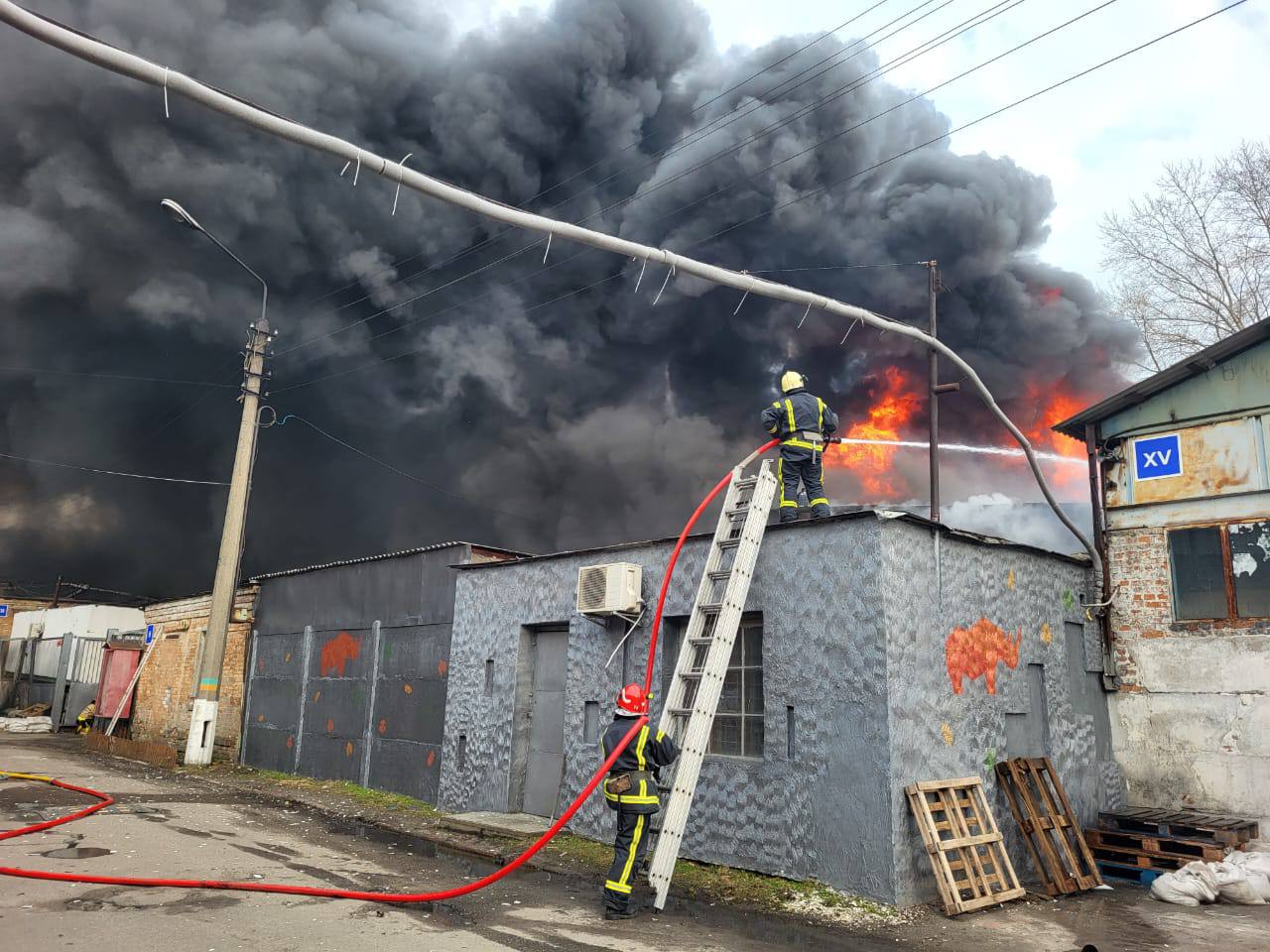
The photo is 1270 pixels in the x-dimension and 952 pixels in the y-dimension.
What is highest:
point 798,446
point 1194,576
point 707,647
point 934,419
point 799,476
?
point 934,419

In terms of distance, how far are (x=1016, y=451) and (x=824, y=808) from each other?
120 feet

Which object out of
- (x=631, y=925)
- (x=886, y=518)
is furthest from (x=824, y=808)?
(x=886, y=518)

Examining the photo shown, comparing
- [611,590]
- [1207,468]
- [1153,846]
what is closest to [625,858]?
[611,590]

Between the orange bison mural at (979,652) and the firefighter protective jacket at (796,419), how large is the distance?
258 cm

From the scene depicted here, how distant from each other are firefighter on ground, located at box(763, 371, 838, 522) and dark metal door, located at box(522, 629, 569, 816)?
3789 mm

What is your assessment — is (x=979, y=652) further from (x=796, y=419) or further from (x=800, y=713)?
(x=796, y=419)

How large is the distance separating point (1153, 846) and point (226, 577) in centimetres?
1654

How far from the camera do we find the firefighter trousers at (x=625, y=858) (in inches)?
284

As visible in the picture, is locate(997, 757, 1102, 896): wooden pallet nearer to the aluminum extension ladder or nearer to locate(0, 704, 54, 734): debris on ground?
the aluminum extension ladder

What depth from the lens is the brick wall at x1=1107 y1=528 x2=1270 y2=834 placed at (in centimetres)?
1002

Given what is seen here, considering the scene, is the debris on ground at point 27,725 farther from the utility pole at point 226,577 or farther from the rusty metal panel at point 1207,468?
the rusty metal panel at point 1207,468

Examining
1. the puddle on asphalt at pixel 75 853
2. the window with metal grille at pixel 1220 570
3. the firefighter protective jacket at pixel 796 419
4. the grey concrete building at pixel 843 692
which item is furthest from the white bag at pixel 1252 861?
the puddle on asphalt at pixel 75 853

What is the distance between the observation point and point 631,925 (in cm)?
703

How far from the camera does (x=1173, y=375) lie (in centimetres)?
1123
